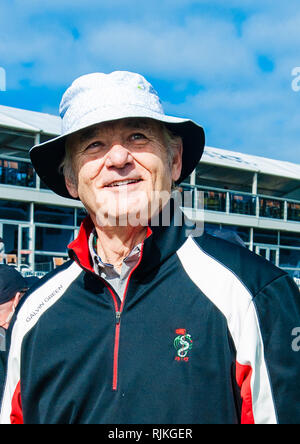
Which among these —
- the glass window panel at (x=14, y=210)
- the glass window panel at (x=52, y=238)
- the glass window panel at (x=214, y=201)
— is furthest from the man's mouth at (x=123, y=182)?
the glass window panel at (x=214, y=201)

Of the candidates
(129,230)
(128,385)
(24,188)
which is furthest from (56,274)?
(24,188)

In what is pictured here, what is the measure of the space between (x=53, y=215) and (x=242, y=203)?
8.98m

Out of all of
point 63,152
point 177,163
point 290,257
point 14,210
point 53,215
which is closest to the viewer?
point 177,163

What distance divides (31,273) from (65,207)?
4078 mm

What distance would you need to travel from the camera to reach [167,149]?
82.2 inches

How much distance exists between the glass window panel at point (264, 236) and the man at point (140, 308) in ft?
77.7

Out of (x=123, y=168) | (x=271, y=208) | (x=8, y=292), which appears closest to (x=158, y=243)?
(x=123, y=168)

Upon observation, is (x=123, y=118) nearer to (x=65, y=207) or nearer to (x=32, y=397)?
(x=32, y=397)

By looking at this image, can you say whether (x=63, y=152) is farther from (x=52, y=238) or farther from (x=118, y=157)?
(x=52, y=238)

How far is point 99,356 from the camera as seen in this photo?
1727mm

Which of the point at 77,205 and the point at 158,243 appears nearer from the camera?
the point at 158,243

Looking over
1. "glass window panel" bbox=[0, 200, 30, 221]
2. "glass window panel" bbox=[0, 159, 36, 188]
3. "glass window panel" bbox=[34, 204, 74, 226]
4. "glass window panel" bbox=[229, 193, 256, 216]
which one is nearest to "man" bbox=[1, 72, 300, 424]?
"glass window panel" bbox=[0, 159, 36, 188]

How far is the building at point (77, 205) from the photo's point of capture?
17.4 meters

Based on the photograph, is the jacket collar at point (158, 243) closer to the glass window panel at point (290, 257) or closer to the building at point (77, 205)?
the building at point (77, 205)
